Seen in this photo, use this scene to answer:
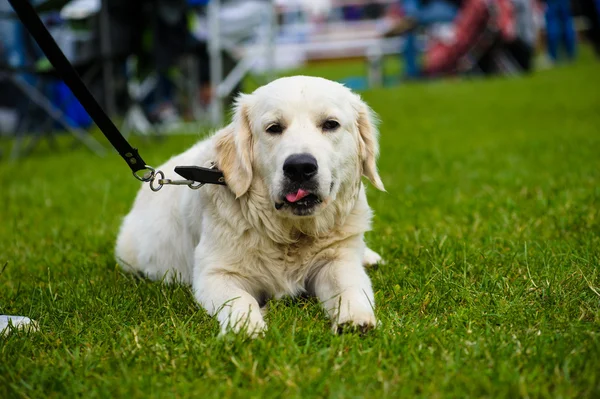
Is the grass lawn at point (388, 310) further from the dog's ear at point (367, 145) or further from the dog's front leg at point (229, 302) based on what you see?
the dog's ear at point (367, 145)

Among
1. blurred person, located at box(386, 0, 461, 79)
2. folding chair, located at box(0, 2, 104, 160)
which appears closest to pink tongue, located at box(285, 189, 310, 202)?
folding chair, located at box(0, 2, 104, 160)

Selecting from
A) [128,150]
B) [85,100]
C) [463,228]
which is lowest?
[463,228]

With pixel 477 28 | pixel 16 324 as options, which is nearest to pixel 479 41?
pixel 477 28

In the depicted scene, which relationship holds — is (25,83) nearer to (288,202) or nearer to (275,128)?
(275,128)

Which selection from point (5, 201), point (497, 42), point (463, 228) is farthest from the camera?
point (497, 42)

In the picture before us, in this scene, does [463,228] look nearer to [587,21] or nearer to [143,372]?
[143,372]

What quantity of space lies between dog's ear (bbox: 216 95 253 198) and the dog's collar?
4 centimetres

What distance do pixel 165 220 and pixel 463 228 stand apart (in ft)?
5.94

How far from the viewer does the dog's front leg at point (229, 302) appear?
8.11 ft

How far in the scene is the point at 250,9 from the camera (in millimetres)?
10922

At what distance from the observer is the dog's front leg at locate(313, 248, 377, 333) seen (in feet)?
8.29

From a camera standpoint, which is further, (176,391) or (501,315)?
(501,315)

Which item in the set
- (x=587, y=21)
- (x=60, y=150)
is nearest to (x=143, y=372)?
(x=60, y=150)

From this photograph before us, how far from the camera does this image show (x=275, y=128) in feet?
9.66
